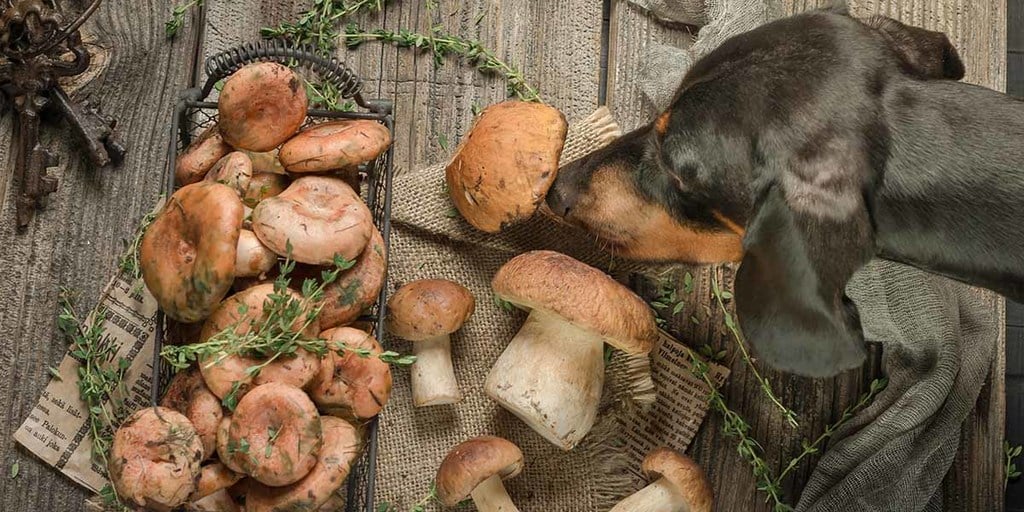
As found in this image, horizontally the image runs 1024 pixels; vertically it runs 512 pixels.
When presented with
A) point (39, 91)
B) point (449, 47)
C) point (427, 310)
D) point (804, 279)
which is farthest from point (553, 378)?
point (39, 91)

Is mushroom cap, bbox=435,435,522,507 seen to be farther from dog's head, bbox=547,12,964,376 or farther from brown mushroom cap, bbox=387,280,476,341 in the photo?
dog's head, bbox=547,12,964,376

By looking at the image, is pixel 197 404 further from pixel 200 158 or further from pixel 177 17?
pixel 177 17

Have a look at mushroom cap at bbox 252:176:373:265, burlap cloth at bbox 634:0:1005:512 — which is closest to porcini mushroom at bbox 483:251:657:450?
mushroom cap at bbox 252:176:373:265

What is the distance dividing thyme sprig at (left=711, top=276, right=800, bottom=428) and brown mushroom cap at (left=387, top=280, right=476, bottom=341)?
691 mm

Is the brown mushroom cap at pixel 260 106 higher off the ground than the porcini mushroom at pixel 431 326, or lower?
higher

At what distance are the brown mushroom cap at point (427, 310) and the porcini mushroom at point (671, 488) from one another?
24.0 inches

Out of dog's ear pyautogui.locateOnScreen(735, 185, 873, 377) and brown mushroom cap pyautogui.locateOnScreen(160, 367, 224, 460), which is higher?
dog's ear pyautogui.locateOnScreen(735, 185, 873, 377)

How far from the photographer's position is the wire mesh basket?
2.62 metres

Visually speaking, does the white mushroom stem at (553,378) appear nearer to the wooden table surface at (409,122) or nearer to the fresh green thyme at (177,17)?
the wooden table surface at (409,122)

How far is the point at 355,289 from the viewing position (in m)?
2.53

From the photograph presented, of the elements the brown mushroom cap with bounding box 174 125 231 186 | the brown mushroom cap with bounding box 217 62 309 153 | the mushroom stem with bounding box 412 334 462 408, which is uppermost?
the brown mushroom cap with bounding box 217 62 309 153

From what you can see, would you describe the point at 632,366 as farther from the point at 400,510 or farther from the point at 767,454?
the point at 400,510

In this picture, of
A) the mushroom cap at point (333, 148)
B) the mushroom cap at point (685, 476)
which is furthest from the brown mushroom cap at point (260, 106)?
the mushroom cap at point (685, 476)

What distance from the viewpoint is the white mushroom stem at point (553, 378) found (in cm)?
275
